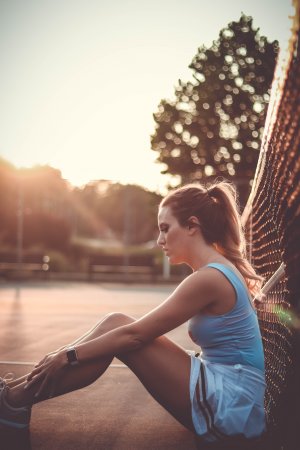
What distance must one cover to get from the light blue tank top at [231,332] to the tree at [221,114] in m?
13.2

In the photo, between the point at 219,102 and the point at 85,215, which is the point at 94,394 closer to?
the point at 219,102

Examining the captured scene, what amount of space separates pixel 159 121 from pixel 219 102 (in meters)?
1.98

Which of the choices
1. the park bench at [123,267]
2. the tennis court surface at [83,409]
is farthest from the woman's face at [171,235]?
the park bench at [123,267]

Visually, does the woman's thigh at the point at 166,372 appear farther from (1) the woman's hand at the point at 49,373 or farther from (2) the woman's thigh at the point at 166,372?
(1) the woman's hand at the point at 49,373

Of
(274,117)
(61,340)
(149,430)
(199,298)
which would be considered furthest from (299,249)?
(61,340)

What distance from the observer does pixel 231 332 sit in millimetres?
2797

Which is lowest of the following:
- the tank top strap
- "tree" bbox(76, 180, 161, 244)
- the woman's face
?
"tree" bbox(76, 180, 161, 244)

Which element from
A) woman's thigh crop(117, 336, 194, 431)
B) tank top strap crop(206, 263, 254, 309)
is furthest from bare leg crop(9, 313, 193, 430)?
tank top strap crop(206, 263, 254, 309)

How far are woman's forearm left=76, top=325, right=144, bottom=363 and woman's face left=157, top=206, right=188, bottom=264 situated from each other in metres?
0.42

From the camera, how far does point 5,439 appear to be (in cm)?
312

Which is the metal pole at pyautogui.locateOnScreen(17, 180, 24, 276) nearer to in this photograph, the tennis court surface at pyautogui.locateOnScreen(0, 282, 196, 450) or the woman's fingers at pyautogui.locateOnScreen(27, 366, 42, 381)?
the tennis court surface at pyautogui.locateOnScreen(0, 282, 196, 450)

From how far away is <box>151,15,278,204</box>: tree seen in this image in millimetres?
16312

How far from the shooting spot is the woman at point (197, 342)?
2.76 meters

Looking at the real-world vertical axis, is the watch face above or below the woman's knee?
below
